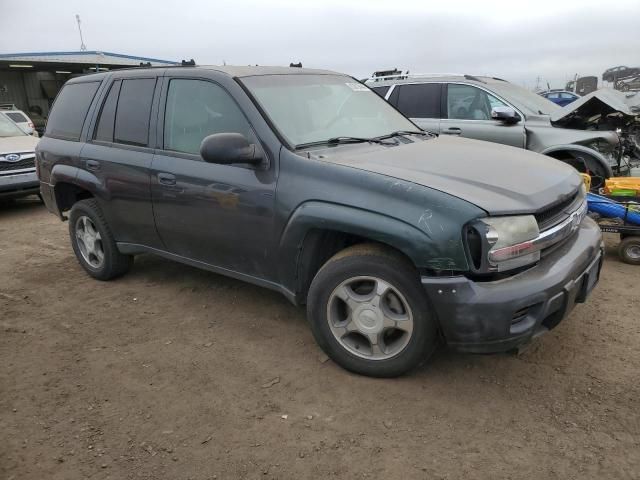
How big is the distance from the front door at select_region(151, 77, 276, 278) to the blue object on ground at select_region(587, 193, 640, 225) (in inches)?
134

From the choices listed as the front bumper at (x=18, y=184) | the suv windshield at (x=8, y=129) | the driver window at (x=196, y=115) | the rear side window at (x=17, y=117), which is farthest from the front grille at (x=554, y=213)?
the rear side window at (x=17, y=117)

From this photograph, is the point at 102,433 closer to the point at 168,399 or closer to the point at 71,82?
the point at 168,399

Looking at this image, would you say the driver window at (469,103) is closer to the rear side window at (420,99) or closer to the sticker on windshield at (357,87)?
the rear side window at (420,99)

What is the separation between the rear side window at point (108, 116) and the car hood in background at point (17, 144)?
4.64 metres

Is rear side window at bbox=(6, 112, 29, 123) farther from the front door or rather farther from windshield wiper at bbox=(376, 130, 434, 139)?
windshield wiper at bbox=(376, 130, 434, 139)

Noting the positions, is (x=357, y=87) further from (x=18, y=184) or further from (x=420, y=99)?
Result: (x=18, y=184)

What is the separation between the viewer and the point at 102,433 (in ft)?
8.91

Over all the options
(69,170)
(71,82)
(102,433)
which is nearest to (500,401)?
(102,433)

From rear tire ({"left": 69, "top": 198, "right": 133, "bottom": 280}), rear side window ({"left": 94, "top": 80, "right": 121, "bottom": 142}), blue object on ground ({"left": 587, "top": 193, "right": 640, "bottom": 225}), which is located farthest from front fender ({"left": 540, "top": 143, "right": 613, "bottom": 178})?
rear tire ({"left": 69, "top": 198, "right": 133, "bottom": 280})

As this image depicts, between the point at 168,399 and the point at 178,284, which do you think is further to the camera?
the point at 178,284

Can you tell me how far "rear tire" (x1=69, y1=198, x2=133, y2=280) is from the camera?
180 inches

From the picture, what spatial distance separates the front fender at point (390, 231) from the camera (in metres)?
2.59

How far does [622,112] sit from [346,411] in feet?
17.8

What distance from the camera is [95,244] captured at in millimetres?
4773
